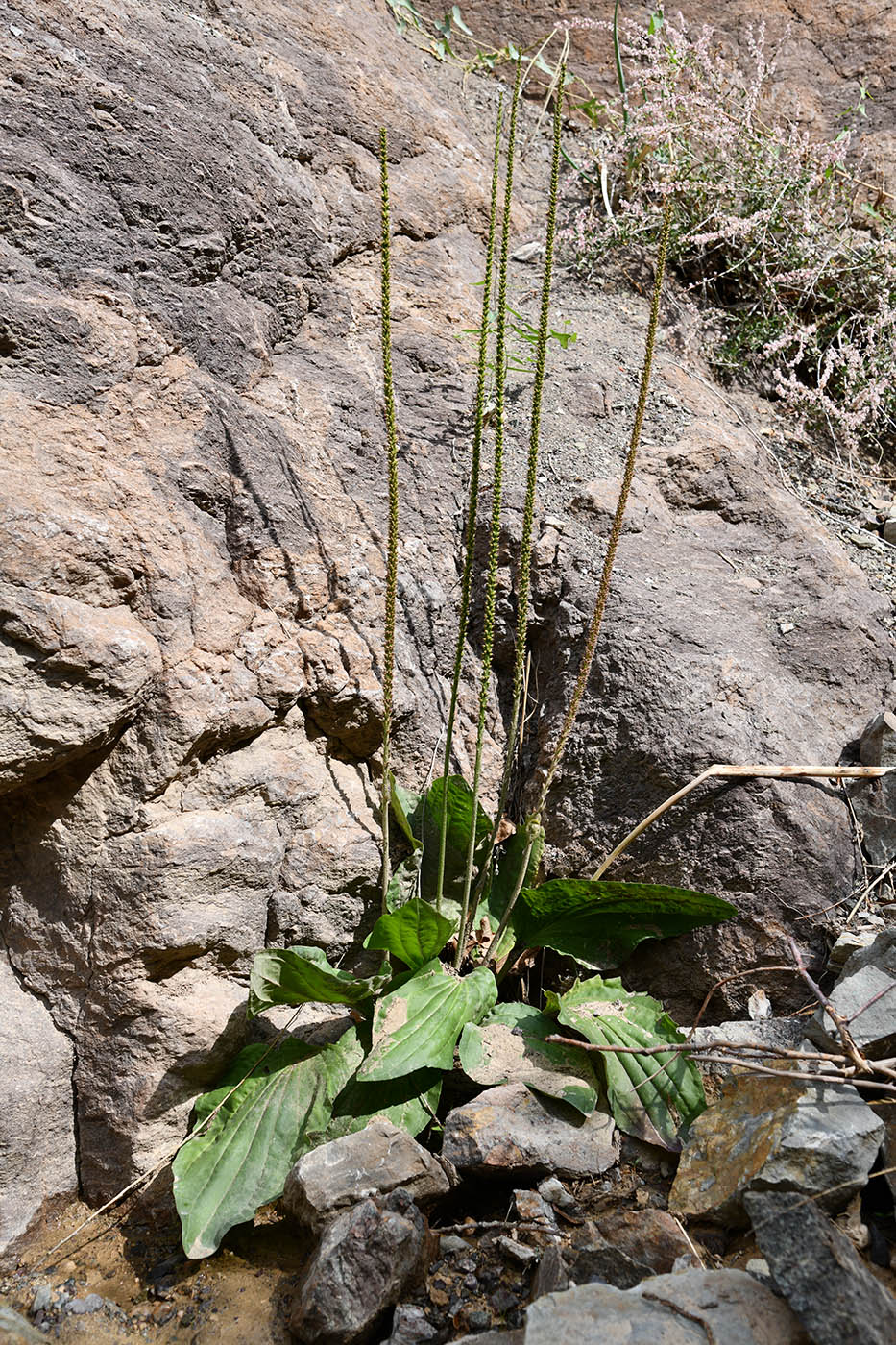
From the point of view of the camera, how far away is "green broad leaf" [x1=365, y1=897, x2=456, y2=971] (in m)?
1.94

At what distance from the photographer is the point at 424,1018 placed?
1.90m

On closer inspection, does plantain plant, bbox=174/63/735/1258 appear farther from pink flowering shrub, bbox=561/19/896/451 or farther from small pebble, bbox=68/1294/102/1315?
pink flowering shrub, bbox=561/19/896/451

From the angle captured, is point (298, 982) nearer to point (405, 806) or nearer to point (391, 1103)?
point (391, 1103)

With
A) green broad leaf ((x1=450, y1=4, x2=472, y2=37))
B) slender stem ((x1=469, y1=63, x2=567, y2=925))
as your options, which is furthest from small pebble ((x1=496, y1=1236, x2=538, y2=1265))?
green broad leaf ((x1=450, y1=4, x2=472, y2=37))

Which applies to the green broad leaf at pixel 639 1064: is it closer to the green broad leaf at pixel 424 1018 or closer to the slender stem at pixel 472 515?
the green broad leaf at pixel 424 1018

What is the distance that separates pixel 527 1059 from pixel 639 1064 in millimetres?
224

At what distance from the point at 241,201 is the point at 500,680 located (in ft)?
4.96

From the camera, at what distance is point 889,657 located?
102 inches

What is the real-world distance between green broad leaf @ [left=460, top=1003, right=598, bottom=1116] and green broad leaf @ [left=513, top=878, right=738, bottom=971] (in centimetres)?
20

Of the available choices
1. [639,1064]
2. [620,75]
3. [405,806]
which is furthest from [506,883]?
[620,75]

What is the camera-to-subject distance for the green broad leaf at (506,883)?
2188 mm

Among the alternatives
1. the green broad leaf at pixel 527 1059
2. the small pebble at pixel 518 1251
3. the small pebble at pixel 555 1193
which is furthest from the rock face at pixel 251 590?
the small pebble at pixel 518 1251

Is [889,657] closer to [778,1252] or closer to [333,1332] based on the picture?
[778,1252]

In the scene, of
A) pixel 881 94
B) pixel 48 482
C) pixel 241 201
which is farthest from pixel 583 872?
pixel 881 94
